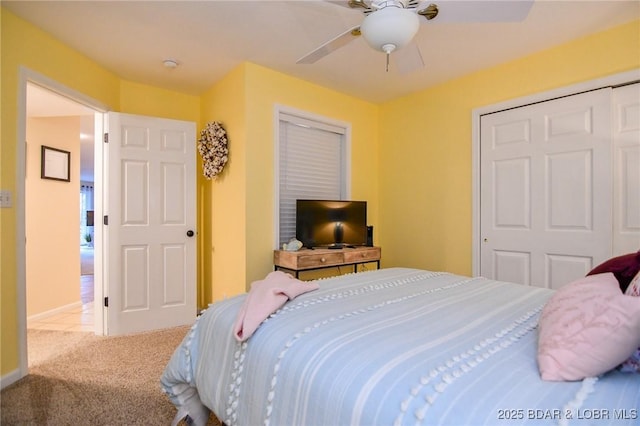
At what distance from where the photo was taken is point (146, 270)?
122 inches

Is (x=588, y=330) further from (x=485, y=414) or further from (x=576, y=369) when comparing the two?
(x=485, y=414)

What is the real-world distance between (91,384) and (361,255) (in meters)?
2.31

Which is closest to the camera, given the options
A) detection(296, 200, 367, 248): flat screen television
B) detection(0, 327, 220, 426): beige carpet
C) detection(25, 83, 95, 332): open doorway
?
detection(0, 327, 220, 426): beige carpet

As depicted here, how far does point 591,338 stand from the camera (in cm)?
74

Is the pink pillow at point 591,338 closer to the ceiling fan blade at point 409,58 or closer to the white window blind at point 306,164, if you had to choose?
the ceiling fan blade at point 409,58

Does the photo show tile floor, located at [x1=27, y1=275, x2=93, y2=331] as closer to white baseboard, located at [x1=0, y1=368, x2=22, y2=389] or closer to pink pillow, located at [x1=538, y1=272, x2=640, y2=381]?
white baseboard, located at [x1=0, y1=368, x2=22, y2=389]

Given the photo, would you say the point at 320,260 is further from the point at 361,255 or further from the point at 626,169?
→ the point at 626,169

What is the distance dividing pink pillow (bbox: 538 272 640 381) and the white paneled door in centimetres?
317

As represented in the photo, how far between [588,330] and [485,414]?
346 millimetres

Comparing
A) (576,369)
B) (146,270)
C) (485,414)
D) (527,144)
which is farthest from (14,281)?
(527,144)

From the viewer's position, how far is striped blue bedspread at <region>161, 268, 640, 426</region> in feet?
2.20

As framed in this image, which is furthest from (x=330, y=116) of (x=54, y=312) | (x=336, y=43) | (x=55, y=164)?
(x=54, y=312)

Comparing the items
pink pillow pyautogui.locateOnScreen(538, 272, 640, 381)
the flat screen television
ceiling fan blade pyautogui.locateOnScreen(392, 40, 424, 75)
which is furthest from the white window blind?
pink pillow pyautogui.locateOnScreen(538, 272, 640, 381)

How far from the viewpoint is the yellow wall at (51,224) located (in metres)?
3.37
